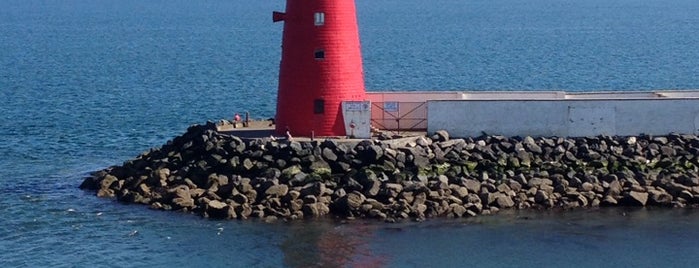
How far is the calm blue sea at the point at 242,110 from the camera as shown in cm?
2602

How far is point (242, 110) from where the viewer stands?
45.4 meters

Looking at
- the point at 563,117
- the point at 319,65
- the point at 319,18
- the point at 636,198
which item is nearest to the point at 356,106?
the point at 319,65

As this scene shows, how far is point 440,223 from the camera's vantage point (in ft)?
90.1

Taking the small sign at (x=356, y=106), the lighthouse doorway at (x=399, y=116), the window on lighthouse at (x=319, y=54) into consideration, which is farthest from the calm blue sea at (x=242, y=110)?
the window on lighthouse at (x=319, y=54)

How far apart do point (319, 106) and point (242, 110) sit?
14.7 meters

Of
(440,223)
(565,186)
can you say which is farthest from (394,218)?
(565,186)

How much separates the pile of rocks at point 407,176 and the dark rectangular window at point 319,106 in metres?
0.98

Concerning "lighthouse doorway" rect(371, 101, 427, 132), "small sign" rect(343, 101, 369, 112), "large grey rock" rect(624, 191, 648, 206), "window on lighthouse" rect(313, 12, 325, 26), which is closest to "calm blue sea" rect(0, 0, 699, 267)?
"large grey rock" rect(624, 191, 648, 206)

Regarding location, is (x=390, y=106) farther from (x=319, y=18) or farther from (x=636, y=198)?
(x=636, y=198)

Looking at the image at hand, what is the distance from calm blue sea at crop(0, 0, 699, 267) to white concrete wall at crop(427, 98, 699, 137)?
306cm

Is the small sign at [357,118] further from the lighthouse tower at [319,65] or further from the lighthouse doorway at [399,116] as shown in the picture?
the lighthouse doorway at [399,116]

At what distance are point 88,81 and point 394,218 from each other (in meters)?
30.9

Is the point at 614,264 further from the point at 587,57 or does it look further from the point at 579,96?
A: the point at 587,57

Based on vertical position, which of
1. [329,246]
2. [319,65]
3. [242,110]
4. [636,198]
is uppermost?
[319,65]
